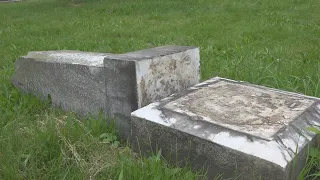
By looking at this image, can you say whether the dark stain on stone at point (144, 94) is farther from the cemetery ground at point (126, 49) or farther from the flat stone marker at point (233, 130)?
the cemetery ground at point (126, 49)

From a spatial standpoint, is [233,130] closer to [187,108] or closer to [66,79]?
[187,108]

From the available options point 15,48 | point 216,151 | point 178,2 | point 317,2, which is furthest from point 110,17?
point 216,151

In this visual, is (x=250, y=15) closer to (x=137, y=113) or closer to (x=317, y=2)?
(x=317, y=2)

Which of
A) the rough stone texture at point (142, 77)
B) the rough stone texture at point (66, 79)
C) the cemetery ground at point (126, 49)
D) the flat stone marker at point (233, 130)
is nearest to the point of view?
the flat stone marker at point (233, 130)

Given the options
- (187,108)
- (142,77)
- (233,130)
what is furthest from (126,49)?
(233,130)

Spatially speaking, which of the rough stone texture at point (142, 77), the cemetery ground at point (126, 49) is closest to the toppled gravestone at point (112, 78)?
the rough stone texture at point (142, 77)

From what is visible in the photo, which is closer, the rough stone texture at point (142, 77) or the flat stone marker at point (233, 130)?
the flat stone marker at point (233, 130)

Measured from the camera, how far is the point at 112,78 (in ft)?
7.68

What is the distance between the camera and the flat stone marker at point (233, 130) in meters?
1.66

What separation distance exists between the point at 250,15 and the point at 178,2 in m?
2.70

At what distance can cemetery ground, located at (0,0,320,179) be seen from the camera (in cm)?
194

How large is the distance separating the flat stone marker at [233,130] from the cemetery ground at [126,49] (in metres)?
0.10

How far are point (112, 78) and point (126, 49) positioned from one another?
2719 millimetres

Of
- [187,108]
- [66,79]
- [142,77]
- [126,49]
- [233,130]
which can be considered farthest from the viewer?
[126,49]
